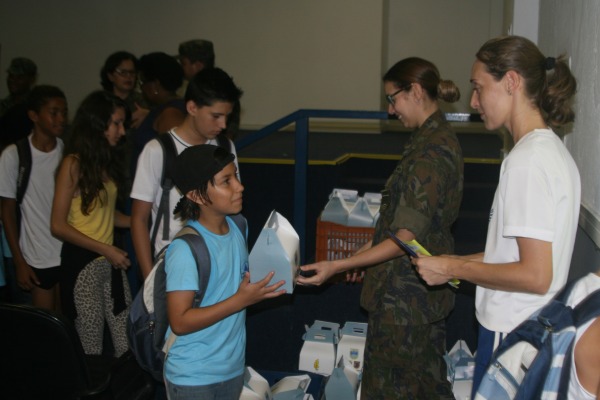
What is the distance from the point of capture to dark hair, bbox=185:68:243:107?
8.29 feet

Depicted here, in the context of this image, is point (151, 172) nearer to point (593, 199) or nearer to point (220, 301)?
point (220, 301)

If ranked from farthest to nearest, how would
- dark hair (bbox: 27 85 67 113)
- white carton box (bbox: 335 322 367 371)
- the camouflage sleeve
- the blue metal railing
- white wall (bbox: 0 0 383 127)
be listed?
white wall (bbox: 0 0 383 127) → the blue metal railing → dark hair (bbox: 27 85 67 113) → white carton box (bbox: 335 322 367 371) → the camouflage sleeve

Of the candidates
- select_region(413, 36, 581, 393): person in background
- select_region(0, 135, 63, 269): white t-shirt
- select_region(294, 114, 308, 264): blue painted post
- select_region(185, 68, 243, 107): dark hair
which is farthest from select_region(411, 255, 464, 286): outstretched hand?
select_region(0, 135, 63, 269): white t-shirt

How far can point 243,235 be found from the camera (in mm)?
2199

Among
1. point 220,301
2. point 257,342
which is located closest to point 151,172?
point 220,301

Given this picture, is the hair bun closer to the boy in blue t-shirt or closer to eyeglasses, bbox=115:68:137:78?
the boy in blue t-shirt

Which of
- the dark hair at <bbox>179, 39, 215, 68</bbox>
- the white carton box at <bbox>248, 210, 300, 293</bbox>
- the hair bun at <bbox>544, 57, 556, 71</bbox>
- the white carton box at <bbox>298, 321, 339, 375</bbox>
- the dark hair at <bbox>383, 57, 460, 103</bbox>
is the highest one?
the dark hair at <bbox>179, 39, 215, 68</bbox>

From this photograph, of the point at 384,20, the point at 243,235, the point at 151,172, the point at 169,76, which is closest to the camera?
the point at 243,235

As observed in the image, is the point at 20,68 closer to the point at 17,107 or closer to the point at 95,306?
the point at 17,107

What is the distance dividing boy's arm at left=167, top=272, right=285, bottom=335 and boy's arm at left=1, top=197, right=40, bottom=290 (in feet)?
5.28

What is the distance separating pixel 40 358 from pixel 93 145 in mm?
1154

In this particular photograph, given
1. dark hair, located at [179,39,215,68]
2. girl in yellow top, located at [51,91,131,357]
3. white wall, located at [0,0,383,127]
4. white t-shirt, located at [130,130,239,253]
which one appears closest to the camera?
white t-shirt, located at [130,130,239,253]

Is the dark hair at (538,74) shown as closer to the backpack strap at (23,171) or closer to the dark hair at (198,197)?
the dark hair at (198,197)

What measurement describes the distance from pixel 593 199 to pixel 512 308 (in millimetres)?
489
